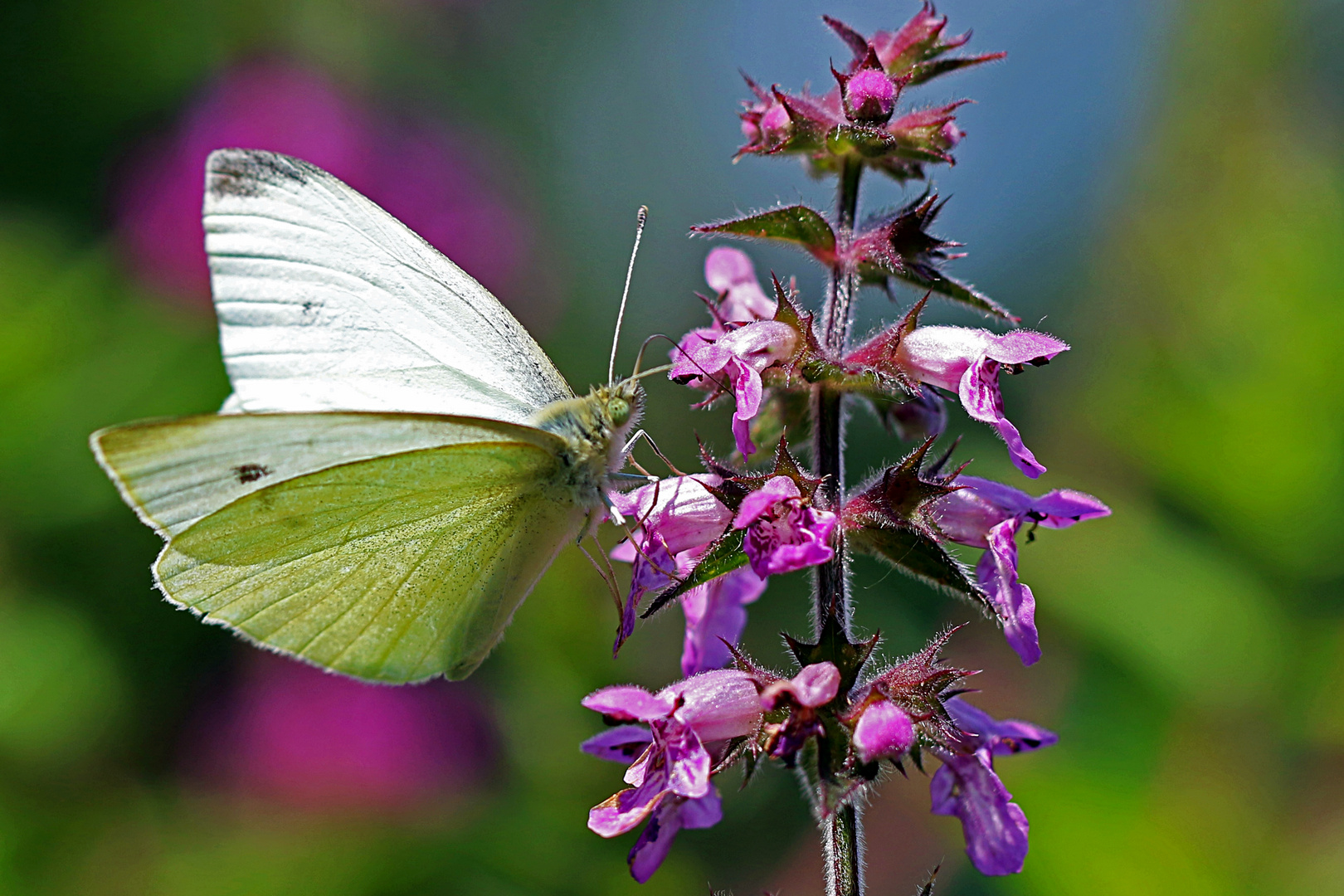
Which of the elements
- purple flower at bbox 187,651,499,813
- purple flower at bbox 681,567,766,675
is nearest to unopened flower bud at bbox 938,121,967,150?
purple flower at bbox 681,567,766,675

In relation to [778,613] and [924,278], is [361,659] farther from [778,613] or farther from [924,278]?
[778,613]

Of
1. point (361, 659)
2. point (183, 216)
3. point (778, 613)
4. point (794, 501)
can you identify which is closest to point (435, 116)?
point (183, 216)

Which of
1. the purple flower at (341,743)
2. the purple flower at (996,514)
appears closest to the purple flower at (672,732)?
the purple flower at (996,514)

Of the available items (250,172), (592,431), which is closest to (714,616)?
(592,431)

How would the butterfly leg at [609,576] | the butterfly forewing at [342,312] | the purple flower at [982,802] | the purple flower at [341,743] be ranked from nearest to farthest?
the purple flower at [982,802]
the butterfly leg at [609,576]
the butterfly forewing at [342,312]
the purple flower at [341,743]

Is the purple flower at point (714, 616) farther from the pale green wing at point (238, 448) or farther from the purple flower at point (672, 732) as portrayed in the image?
the pale green wing at point (238, 448)

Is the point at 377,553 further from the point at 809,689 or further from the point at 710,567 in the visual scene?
the point at 809,689
